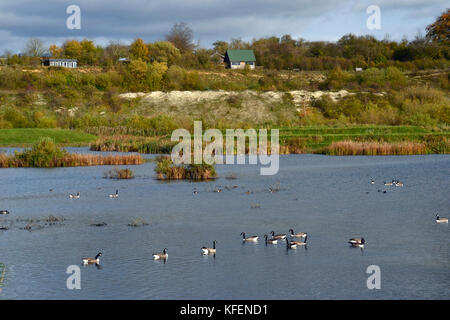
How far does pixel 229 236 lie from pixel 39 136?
53795mm

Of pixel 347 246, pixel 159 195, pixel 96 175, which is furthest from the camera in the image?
pixel 96 175

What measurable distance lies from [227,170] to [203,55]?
87.6 metres

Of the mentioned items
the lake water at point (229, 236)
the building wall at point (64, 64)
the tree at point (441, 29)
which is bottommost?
the lake water at point (229, 236)

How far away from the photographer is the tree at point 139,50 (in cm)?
12975

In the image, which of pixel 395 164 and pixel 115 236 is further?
pixel 395 164

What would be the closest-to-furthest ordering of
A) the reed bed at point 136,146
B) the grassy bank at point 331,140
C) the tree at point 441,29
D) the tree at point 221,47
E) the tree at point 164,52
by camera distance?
the grassy bank at point 331,140 < the reed bed at point 136,146 < the tree at point 164,52 < the tree at point 441,29 < the tree at point 221,47

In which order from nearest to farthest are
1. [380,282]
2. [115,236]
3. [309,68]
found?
[380,282] → [115,236] → [309,68]

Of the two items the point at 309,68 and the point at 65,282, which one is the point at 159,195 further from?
the point at 309,68

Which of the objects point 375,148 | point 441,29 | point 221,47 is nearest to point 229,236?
point 375,148

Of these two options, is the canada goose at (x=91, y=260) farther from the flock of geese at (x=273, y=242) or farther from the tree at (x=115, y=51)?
the tree at (x=115, y=51)

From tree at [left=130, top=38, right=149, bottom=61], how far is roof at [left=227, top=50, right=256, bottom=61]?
1865 centimetres

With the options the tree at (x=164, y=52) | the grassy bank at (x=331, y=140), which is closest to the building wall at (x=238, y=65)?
the tree at (x=164, y=52)

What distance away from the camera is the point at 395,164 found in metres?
55.8
